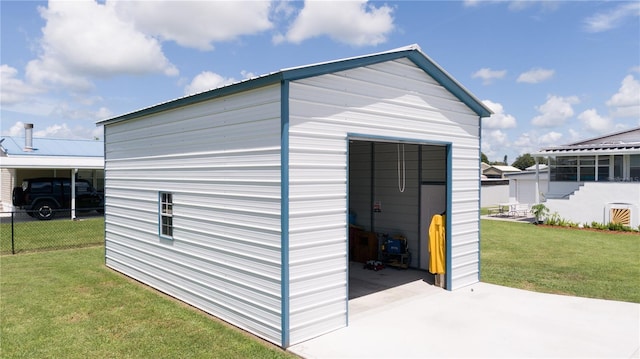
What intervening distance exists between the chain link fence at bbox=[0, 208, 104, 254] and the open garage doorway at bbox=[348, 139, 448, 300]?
8.16 m

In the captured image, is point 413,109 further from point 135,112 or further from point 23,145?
point 23,145

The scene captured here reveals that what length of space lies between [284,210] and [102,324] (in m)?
3.30

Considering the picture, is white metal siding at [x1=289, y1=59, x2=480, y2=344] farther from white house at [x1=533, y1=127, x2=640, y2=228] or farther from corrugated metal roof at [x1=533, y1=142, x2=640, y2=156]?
corrugated metal roof at [x1=533, y1=142, x2=640, y2=156]

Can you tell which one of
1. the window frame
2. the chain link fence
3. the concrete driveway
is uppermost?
the window frame

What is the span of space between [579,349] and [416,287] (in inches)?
121

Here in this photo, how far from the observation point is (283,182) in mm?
5344

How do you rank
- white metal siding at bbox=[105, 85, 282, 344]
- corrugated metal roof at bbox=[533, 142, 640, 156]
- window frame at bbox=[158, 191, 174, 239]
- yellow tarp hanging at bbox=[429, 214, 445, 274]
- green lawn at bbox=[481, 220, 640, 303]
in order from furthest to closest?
corrugated metal roof at bbox=[533, 142, 640, 156]
green lawn at bbox=[481, 220, 640, 303]
yellow tarp hanging at bbox=[429, 214, 445, 274]
window frame at bbox=[158, 191, 174, 239]
white metal siding at bbox=[105, 85, 282, 344]

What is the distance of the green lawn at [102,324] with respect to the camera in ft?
17.4

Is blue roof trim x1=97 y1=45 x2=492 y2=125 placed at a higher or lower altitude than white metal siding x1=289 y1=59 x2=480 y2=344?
higher

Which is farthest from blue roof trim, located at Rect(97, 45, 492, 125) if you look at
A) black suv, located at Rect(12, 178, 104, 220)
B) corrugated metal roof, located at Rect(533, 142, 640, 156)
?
corrugated metal roof, located at Rect(533, 142, 640, 156)

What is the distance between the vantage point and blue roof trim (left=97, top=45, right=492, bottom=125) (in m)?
5.44

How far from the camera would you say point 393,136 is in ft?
22.2

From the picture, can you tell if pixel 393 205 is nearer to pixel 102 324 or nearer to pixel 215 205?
pixel 215 205

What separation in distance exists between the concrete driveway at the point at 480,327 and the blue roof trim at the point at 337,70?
3371 millimetres
